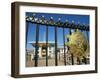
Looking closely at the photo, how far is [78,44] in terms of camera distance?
7.64ft

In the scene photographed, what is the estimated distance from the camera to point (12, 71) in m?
2.08

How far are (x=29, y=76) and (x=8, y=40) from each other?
1.12ft

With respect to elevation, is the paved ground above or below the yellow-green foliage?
below

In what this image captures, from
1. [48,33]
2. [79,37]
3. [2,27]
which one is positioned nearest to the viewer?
[2,27]

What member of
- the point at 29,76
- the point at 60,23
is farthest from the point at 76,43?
the point at 29,76

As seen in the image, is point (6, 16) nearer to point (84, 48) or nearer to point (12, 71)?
point (12, 71)

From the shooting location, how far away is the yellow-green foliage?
229 centimetres

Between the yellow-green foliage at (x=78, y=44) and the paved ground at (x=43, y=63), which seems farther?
the yellow-green foliage at (x=78, y=44)

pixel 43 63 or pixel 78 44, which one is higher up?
pixel 78 44

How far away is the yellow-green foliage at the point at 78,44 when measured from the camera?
229 cm

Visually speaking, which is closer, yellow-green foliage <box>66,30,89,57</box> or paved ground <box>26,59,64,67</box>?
paved ground <box>26,59,64,67</box>

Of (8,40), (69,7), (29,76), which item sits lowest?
(29,76)

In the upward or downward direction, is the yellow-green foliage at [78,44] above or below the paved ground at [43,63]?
above

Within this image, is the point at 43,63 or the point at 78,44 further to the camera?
the point at 78,44
